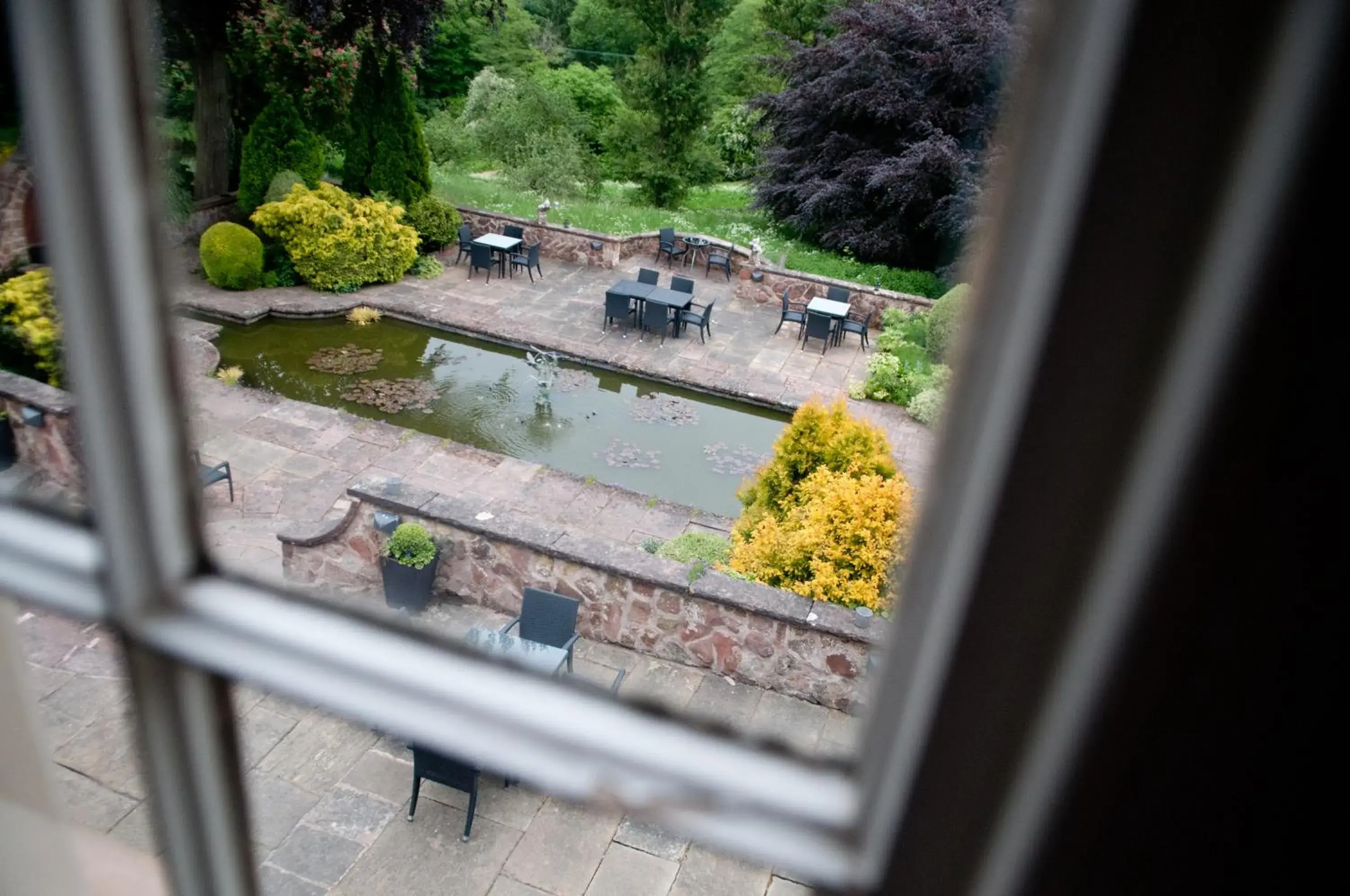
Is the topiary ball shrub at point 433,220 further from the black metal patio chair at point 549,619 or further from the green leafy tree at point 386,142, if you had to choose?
the black metal patio chair at point 549,619

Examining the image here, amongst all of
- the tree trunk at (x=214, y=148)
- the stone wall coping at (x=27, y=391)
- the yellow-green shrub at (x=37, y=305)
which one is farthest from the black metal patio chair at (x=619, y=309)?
the yellow-green shrub at (x=37, y=305)

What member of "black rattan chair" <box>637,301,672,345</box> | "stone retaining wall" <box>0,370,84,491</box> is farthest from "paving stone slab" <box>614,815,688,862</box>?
"black rattan chair" <box>637,301,672,345</box>

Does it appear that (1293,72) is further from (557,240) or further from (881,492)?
(557,240)

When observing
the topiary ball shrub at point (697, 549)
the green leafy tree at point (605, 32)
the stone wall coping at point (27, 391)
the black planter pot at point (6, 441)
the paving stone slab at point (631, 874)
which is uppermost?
the green leafy tree at point (605, 32)

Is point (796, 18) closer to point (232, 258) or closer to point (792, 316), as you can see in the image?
point (792, 316)

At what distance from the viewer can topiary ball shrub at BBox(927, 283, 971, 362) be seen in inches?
17.4

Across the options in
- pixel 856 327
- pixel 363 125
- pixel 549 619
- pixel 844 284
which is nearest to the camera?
pixel 549 619

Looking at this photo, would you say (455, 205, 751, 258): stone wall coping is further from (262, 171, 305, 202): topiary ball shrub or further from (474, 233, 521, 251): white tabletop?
(262, 171, 305, 202): topiary ball shrub

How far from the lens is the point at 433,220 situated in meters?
10.8

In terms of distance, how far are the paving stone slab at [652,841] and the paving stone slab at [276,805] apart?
1.19 meters

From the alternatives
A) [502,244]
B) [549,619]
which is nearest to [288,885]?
[549,619]

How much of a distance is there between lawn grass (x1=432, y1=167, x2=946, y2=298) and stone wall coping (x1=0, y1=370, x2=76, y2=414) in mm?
7711

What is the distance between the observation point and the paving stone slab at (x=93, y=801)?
3.11 meters

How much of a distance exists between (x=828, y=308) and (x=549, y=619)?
592 centimetres
